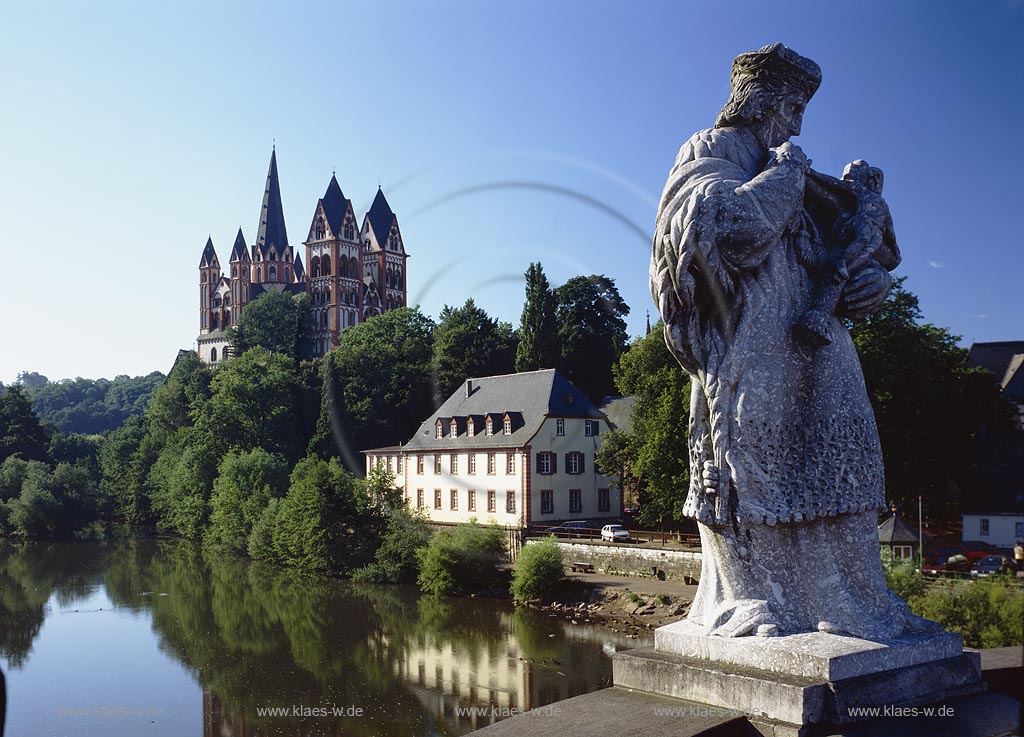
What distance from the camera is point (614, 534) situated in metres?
38.8

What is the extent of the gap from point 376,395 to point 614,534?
89.1 feet

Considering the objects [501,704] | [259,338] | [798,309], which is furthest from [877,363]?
[259,338]

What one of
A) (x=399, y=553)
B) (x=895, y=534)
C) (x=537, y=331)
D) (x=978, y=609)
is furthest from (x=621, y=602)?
(x=537, y=331)

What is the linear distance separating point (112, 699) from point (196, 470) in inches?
1572

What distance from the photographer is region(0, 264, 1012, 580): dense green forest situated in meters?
33.9

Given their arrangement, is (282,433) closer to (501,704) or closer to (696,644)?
(501,704)

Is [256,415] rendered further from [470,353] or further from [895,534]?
[895,534]

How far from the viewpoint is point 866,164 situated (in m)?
5.84

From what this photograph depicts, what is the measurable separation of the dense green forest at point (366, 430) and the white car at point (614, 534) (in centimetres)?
142

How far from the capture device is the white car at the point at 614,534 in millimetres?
38625

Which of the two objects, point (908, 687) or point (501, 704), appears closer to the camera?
point (908, 687)

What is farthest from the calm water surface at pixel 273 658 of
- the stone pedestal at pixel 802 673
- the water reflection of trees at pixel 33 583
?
the stone pedestal at pixel 802 673

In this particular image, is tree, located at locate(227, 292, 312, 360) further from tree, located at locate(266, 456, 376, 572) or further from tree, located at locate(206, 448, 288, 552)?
tree, located at locate(266, 456, 376, 572)

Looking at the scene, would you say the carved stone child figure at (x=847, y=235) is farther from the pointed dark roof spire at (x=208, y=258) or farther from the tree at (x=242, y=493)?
the pointed dark roof spire at (x=208, y=258)
